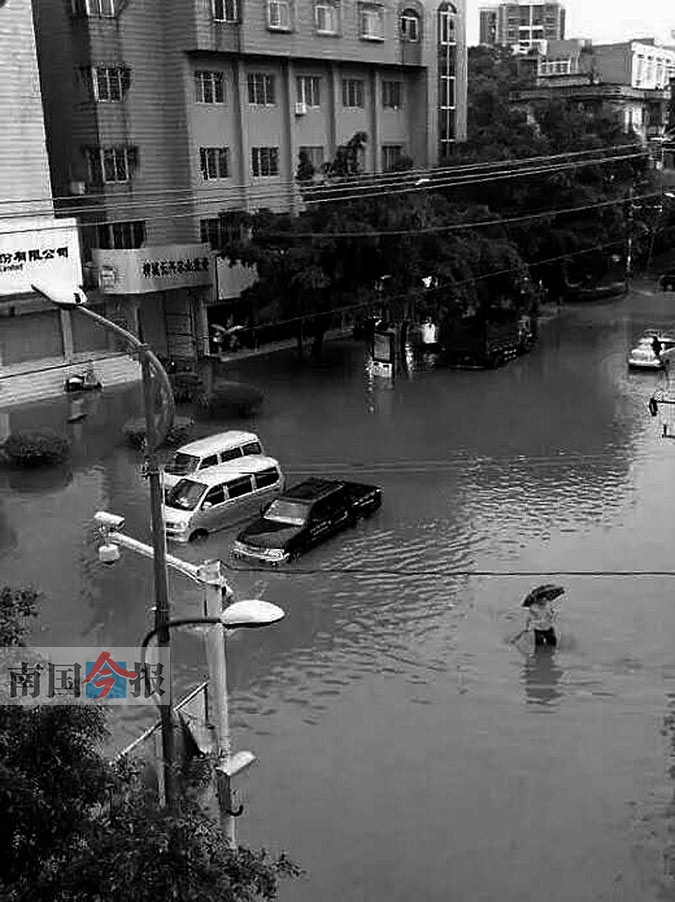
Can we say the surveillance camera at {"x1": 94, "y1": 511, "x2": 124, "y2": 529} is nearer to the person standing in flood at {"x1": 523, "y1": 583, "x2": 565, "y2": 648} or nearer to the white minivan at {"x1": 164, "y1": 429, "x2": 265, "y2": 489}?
the person standing in flood at {"x1": 523, "y1": 583, "x2": 565, "y2": 648}

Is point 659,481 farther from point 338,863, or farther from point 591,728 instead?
point 338,863

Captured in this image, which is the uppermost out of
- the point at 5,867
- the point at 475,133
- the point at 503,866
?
the point at 475,133

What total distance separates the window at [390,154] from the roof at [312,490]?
28.3 meters

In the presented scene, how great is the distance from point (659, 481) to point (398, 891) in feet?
49.6

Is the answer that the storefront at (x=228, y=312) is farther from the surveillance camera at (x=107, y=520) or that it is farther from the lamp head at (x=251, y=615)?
the lamp head at (x=251, y=615)

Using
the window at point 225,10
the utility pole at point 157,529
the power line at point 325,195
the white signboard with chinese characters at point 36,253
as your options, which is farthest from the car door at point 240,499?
the window at point 225,10

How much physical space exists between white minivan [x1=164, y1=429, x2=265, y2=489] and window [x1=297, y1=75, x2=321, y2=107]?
23.1 m

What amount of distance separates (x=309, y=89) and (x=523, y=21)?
135 metres

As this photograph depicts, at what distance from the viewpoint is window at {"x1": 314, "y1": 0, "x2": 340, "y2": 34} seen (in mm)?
41156

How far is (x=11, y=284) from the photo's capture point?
30812 millimetres

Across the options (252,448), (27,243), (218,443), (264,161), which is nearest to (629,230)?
(264,161)

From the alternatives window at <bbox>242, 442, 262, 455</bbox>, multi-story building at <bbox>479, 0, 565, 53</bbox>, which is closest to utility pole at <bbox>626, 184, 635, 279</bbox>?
window at <bbox>242, 442, 262, 455</bbox>

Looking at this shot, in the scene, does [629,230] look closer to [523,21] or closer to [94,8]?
[94,8]

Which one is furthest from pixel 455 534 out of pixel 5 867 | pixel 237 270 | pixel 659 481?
pixel 237 270
